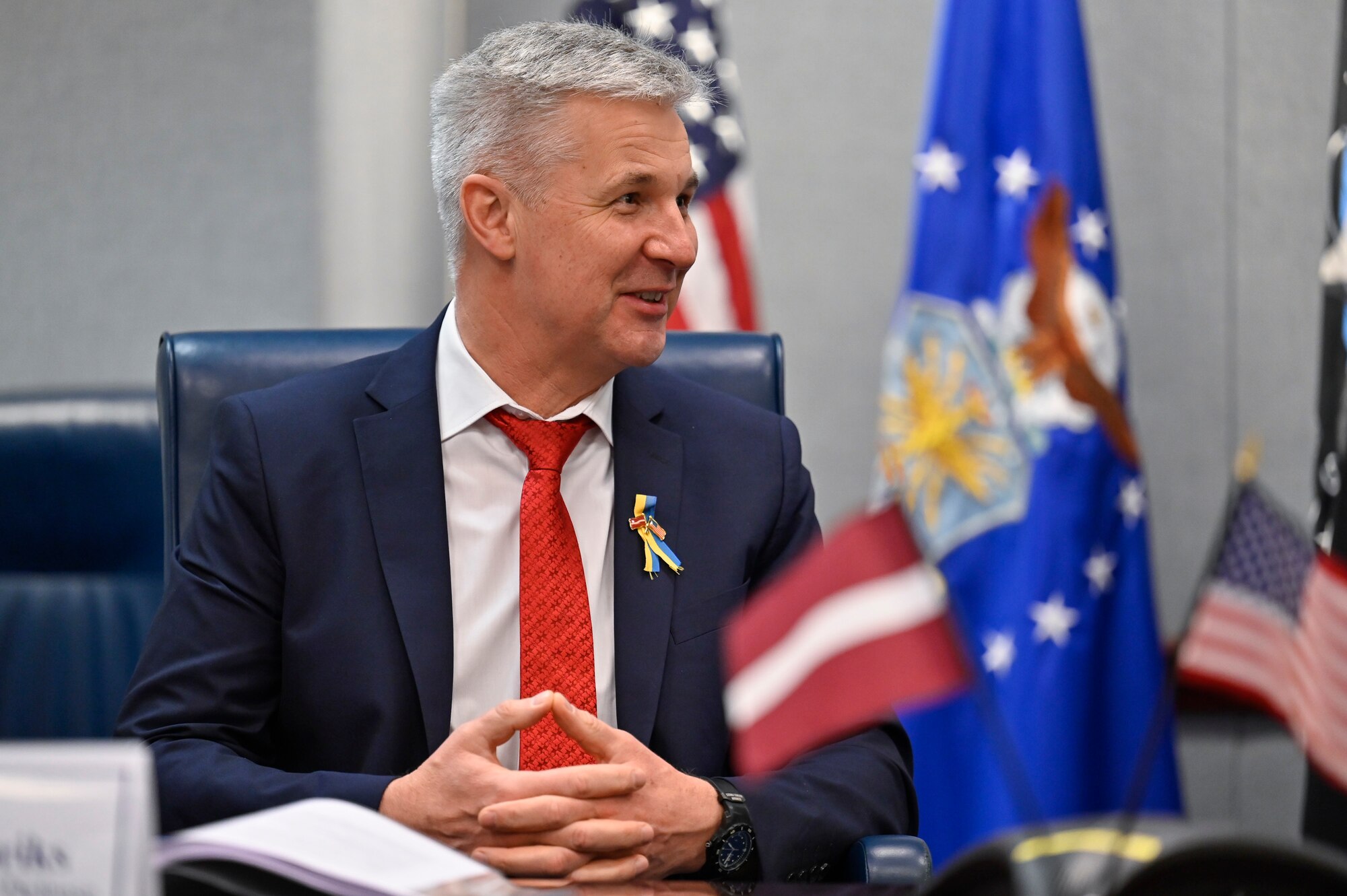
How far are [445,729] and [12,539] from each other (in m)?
0.86

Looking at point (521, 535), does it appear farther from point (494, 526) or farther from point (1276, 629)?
point (1276, 629)

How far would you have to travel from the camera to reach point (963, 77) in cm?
253

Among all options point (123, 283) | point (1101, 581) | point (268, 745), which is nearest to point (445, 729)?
point (268, 745)

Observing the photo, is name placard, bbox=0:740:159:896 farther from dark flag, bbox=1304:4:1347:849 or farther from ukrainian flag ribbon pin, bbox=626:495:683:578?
dark flag, bbox=1304:4:1347:849

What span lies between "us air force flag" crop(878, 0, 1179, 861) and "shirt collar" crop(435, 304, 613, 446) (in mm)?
939

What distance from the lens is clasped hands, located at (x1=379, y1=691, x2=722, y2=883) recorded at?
4.05 feet

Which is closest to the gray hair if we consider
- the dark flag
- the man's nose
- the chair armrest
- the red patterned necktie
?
the man's nose

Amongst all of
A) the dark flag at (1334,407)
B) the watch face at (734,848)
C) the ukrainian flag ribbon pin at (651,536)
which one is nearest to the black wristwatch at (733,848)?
the watch face at (734,848)

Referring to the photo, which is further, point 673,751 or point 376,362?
point 376,362

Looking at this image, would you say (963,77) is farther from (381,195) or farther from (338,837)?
(338,837)


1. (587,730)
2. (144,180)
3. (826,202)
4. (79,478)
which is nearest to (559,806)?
(587,730)

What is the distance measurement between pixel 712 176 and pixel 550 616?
141cm

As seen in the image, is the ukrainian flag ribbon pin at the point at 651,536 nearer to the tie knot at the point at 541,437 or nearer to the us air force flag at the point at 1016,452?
the tie knot at the point at 541,437

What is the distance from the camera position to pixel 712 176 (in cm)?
269
